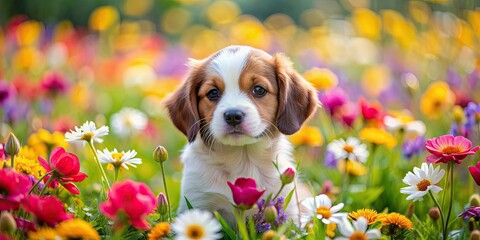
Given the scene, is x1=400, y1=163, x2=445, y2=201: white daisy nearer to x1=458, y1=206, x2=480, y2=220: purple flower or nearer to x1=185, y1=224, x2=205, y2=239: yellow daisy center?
x1=458, y1=206, x2=480, y2=220: purple flower

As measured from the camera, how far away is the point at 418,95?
555cm

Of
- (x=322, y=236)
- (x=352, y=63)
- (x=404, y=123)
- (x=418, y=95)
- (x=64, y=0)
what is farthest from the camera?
(x=64, y=0)

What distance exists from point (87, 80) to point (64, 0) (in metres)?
4.76

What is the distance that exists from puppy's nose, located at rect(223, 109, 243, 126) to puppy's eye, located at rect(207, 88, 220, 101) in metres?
0.25

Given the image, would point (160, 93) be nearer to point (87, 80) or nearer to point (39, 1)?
point (87, 80)

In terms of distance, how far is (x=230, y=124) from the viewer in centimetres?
302

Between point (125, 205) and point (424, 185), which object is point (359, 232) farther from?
point (125, 205)

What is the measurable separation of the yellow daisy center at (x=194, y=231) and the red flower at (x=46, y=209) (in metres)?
0.47

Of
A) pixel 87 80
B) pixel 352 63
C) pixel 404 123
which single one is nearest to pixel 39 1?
pixel 87 80

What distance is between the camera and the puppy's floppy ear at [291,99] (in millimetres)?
3275

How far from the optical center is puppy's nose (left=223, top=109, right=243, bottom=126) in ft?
9.80

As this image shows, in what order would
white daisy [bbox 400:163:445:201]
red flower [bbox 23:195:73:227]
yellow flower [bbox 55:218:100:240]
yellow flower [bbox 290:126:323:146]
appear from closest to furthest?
yellow flower [bbox 55:218:100:240]
red flower [bbox 23:195:73:227]
white daisy [bbox 400:163:445:201]
yellow flower [bbox 290:126:323:146]

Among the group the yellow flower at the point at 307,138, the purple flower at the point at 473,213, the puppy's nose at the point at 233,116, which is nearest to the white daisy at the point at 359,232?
the purple flower at the point at 473,213

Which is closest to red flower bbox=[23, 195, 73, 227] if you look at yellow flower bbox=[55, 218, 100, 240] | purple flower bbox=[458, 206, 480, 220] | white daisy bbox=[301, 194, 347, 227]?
yellow flower bbox=[55, 218, 100, 240]
